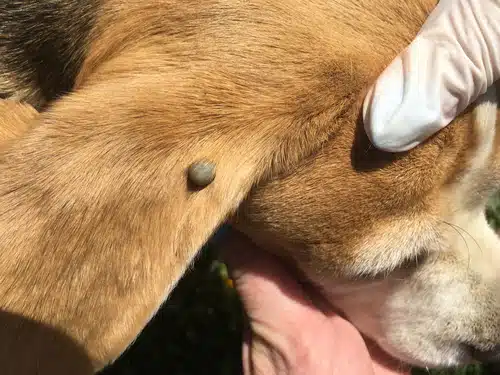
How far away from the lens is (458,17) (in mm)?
1888

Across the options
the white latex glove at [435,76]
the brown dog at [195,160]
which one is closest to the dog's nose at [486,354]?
the brown dog at [195,160]

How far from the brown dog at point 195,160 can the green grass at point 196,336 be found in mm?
1700

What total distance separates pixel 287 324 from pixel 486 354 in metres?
0.74

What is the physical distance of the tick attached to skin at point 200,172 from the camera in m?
1.75

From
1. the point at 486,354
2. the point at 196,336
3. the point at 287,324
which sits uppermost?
the point at 287,324

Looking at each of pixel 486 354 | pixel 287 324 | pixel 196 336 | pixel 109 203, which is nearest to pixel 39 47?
pixel 109 203

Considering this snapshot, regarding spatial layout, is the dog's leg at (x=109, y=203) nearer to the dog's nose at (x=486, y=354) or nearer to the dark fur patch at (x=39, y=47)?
the dark fur patch at (x=39, y=47)

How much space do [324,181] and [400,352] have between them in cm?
90

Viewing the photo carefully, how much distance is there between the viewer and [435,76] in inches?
72.5

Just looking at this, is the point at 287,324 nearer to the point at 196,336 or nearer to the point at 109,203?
the point at 109,203

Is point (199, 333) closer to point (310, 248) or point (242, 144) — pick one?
point (310, 248)

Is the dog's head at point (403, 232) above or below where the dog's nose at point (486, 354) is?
above

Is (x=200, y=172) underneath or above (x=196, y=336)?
above

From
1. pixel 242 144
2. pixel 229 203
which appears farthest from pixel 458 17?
pixel 229 203
